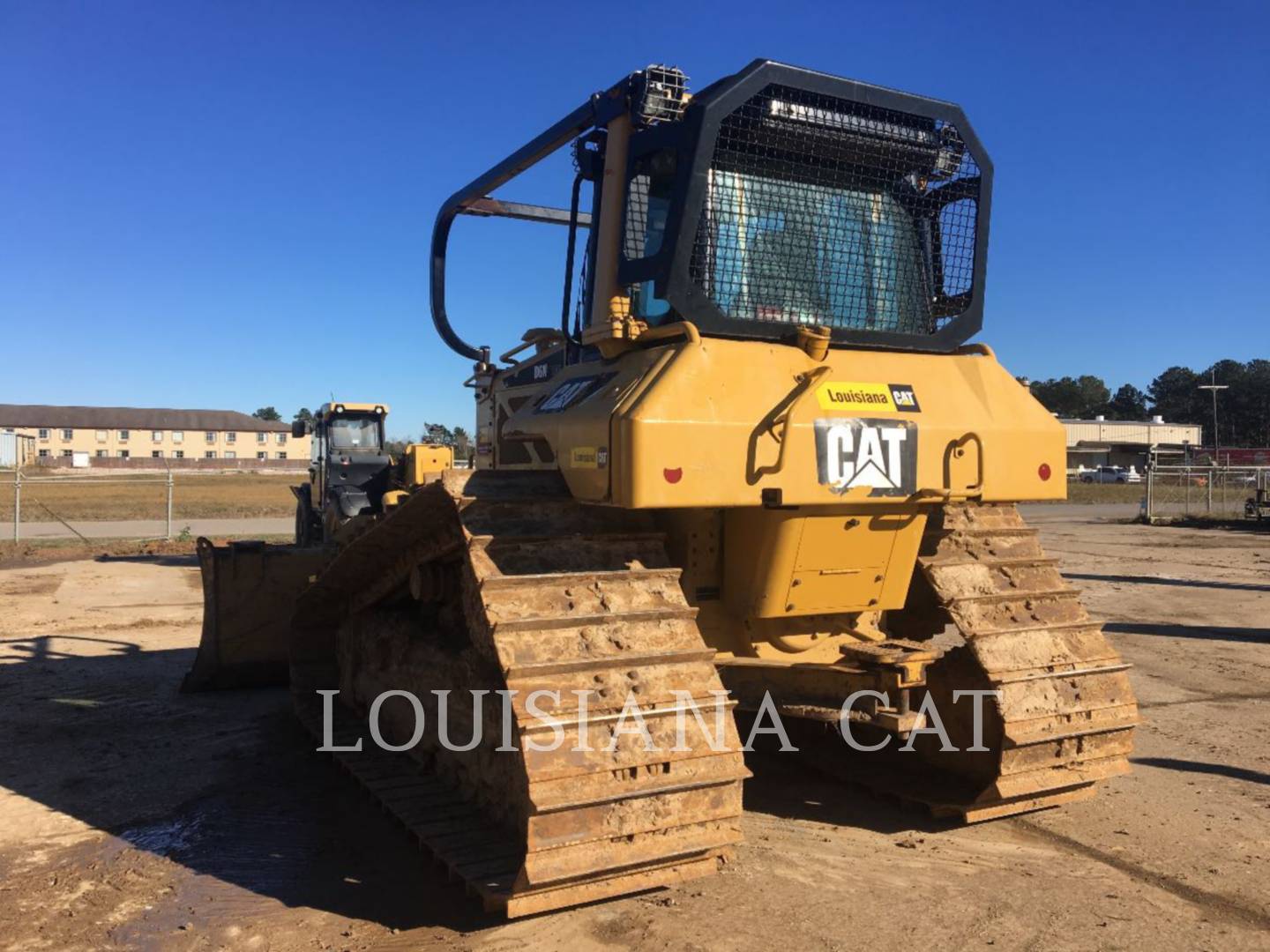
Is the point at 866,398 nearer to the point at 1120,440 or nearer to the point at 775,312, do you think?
the point at 775,312

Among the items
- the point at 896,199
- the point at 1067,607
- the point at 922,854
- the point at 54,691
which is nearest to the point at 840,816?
the point at 922,854

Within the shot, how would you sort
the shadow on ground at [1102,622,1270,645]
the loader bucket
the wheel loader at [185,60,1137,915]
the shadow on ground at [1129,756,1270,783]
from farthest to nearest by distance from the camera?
1. the shadow on ground at [1102,622,1270,645]
2. the loader bucket
3. the shadow on ground at [1129,756,1270,783]
4. the wheel loader at [185,60,1137,915]

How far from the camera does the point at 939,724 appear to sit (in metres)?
5.12

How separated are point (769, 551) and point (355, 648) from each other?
3451 mm

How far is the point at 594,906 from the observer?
13.1ft

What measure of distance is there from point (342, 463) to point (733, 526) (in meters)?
12.2

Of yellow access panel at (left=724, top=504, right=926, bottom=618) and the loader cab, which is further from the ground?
the loader cab

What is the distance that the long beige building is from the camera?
99.0 metres

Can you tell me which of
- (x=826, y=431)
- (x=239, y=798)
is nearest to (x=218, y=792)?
(x=239, y=798)

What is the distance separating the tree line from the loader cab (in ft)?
284

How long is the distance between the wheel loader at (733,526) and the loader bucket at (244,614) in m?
3.07

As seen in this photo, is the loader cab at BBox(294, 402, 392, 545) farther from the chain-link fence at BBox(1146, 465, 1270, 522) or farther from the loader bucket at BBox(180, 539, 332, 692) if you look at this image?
the chain-link fence at BBox(1146, 465, 1270, 522)

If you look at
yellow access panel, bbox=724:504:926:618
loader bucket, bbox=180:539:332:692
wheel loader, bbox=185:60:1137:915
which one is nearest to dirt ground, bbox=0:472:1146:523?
loader bucket, bbox=180:539:332:692

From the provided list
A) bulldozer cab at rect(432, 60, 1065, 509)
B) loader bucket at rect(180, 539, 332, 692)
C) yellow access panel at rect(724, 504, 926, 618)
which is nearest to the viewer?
bulldozer cab at rect(432, 60, 1065, 509)
